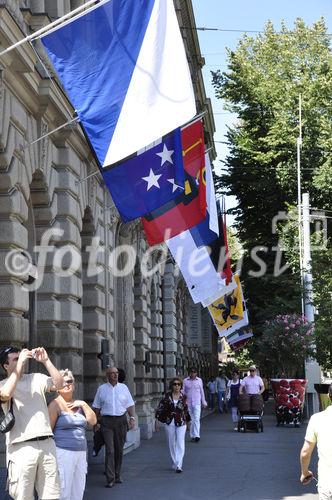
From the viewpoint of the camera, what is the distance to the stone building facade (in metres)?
14.7

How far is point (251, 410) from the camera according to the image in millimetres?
28500

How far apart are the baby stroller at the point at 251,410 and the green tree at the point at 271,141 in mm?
14772

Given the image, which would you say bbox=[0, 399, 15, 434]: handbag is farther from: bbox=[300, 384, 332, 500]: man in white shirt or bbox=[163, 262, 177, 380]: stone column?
bbox=[163, 262, 177, 380]: stone column

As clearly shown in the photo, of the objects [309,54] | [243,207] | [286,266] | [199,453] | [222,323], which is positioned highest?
[309,54]

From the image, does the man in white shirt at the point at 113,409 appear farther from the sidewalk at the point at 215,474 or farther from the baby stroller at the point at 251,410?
the baby stroller at the point at 251,410

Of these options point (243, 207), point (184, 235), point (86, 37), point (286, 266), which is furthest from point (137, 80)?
point (243, 207)

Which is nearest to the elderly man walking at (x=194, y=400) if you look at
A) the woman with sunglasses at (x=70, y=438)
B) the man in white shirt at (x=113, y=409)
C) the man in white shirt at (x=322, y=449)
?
the man in white shirt at (x=113, y=409)

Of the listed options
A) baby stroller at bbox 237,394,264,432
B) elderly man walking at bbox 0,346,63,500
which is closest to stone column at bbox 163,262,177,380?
baby stroller at bbox 237,394,264,432

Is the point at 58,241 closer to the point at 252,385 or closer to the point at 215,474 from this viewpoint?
the point at 215,474

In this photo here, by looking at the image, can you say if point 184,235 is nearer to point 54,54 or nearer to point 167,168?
point 167,168

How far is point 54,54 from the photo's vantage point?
11953mm

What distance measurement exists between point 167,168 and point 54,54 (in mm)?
3811

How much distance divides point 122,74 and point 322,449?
5566 mm

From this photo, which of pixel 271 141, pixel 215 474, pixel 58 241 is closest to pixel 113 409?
pixel 215 474
